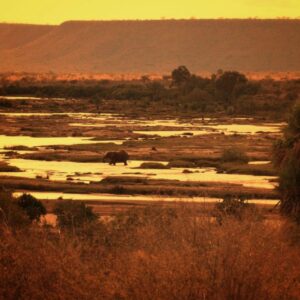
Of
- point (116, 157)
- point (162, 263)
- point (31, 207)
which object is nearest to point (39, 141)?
point (116, 157)

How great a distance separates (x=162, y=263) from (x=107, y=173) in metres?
31.8

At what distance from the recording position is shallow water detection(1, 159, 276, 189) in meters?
38.6

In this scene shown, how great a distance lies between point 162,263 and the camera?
33.0 feet

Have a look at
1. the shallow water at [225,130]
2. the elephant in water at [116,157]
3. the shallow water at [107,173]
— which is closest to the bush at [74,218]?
the shallow water at [107,173]

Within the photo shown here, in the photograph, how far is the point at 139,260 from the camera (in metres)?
10.3

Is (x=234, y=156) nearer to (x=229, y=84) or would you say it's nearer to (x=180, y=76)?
(x=229, y=84)

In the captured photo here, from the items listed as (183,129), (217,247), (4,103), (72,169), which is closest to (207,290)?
(217,247)

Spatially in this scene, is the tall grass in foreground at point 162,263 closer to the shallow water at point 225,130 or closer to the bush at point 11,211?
the bush at point 11,211

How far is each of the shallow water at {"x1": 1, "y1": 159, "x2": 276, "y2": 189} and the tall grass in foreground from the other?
82.7 feet

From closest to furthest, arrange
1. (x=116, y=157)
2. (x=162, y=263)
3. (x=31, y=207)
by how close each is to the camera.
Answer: (x=162, y=263)
(x=31, y=207)
(x=116, y=157)

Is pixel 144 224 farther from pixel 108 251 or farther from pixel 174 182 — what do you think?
pixel 174 182

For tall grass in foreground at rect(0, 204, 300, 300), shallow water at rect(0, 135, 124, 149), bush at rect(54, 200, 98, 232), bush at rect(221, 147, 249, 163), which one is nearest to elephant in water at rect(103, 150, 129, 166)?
bush at rect(221, 147, 249, 163)

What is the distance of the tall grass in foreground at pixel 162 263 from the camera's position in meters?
9.99

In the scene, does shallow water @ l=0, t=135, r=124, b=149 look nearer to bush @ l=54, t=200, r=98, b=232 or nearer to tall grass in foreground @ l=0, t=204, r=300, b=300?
bush @ l=54, t=200, r=98, b=232
